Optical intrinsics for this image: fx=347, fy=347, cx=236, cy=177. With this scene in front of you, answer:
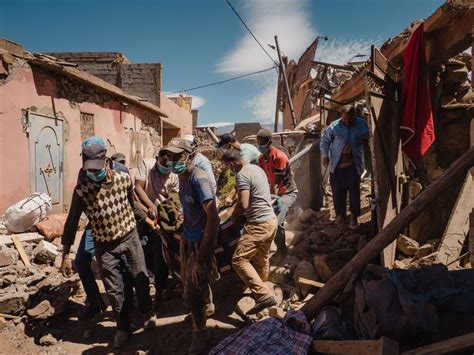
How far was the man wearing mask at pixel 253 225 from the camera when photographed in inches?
137

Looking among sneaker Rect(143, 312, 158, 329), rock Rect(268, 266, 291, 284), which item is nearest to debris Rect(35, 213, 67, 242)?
sneaker Rect(143, 312, 158, 329)

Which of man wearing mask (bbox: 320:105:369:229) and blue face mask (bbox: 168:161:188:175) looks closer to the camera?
blue face mask (bbox: 168:161:188:175)

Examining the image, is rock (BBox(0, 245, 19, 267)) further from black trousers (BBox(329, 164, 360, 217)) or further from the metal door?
black trousers (BBox(329, 164, 360, 217))

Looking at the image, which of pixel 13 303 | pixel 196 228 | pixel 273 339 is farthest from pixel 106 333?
pixel 273 339

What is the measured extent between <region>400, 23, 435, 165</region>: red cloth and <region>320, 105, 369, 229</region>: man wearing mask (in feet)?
2.74

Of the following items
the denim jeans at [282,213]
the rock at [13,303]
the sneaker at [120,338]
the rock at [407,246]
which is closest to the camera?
the sneaker at [120,338]

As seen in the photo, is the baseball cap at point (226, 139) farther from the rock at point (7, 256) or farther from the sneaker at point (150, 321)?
the rock at point (7, 256)

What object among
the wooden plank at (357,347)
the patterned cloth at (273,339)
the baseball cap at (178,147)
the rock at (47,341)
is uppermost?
the baseball cap at (178,147)

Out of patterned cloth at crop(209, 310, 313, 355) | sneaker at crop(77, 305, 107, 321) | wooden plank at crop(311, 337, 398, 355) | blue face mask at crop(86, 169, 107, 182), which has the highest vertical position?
blue face mask at crop(86, 169, 107, 182)

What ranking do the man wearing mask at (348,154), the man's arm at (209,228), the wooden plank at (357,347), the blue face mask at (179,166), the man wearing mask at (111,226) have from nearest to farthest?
the wooden plank at (357,347) < the man's arm at (209,228) < the blue face mask at (179,166) < the man wearing mask at (111,226) < the man wearing mask at (348,154)

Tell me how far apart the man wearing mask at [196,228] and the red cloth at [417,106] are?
7.96 feet

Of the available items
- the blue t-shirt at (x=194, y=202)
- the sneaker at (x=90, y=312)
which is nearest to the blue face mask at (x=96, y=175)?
the blue t-shirt at (x=194, y=202)

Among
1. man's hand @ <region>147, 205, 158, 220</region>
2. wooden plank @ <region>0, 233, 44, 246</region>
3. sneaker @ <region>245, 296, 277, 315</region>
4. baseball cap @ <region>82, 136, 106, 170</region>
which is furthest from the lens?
wooden plank @ <region>0, 233, 44, 246</region>

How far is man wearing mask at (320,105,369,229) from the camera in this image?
4723 millimetres
